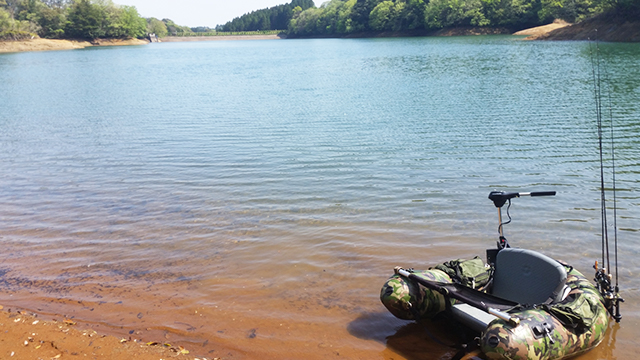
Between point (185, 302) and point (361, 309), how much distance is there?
2389 mm

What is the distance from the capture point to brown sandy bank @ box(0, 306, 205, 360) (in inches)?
202

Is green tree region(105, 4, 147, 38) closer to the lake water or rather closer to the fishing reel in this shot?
the lake water

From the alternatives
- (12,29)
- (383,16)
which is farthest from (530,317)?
(383,16)

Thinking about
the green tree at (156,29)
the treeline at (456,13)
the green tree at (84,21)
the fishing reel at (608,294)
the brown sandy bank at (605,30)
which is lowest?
the fishing reel at (608,294)

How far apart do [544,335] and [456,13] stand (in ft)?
361

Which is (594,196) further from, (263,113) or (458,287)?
(263,113)

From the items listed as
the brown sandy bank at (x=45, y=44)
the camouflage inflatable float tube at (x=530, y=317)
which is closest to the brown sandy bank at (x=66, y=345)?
the camouflage inflatable float tube at (x=530, y=317)

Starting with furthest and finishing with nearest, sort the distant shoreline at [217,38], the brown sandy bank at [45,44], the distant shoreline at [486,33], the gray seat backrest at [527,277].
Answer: the distant shoreline at [217,38], the brown sandy bank at [45,44], the distant shoreline at [486,33], the gray seat backrest at [527,277]

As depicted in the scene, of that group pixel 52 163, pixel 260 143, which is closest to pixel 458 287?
pixel 260 143

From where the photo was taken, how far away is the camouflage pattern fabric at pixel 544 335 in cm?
456

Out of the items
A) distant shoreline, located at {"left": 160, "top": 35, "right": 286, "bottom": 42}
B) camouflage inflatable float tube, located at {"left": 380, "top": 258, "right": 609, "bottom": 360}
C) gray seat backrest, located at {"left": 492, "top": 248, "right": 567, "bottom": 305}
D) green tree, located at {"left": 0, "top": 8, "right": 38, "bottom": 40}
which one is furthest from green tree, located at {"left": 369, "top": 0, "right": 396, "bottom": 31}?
camouflage inflatable float tube, located at {"left": 380, "top": 258, "right": 609, "bottom": 360}

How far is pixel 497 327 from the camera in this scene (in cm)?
468

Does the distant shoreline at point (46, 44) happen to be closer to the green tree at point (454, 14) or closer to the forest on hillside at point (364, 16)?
the forest on hillside at point (364, 16)

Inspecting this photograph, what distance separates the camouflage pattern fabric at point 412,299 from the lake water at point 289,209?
14.8 inches
